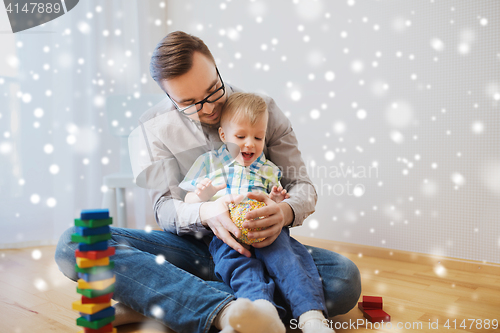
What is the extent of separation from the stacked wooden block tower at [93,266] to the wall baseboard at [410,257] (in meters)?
1.48

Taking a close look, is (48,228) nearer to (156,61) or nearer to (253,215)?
(156,61)

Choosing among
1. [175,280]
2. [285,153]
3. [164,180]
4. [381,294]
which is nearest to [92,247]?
[175,280]

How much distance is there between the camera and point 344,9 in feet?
6.28

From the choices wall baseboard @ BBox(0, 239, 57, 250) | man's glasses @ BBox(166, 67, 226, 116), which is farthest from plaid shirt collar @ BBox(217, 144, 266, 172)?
wall baseboard @ BBox(0, 239, 57, 250)

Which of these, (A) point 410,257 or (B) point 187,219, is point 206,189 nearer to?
(B) point 187,219

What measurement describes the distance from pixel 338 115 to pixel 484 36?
713 millimetres

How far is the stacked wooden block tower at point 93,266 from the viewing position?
66 centimetres

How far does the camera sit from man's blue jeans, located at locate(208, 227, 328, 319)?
35.8 inches

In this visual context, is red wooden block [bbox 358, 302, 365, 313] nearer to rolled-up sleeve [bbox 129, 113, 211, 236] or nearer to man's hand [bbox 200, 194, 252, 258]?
man's hand [bbox 200, 194, 252, 258]

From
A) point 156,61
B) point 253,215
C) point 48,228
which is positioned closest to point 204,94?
point 156,61

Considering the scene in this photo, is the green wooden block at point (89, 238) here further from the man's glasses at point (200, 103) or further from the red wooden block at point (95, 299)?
the man's glasses at point (200, 103)

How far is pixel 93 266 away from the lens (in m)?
0.67

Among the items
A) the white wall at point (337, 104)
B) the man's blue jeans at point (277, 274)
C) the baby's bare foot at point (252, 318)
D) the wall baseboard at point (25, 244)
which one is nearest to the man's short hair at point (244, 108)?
the man's blue jeans at point (277, 274)

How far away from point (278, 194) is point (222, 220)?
192 mm
